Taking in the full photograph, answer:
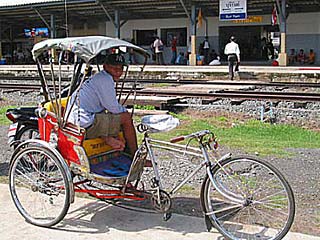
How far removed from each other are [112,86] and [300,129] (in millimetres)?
7373

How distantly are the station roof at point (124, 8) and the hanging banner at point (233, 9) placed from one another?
1.23 metres

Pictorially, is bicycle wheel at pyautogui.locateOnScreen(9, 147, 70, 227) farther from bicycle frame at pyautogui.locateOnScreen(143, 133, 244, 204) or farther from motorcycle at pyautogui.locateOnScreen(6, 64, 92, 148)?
motorcycle at pyautogui.locateOnScreen(6, 64, 92, 148)

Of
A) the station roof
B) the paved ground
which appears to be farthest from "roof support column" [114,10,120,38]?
the paved ground

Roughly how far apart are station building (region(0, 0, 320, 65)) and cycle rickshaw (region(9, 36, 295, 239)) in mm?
23966

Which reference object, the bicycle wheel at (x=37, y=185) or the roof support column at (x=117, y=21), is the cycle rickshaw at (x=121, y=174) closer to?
the bicycle wheel at (x=37, y=185)

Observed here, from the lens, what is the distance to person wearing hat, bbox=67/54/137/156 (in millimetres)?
5465

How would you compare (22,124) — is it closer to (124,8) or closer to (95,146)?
(95,146)

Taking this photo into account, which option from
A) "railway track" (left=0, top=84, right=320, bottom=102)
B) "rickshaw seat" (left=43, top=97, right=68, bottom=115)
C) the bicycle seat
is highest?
"rickshaw seat" (left=43, top=97, right=68, bottom=115)

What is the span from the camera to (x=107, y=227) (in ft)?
17.3

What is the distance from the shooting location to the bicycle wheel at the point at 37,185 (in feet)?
17.9

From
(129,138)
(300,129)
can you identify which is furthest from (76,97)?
(300,129)

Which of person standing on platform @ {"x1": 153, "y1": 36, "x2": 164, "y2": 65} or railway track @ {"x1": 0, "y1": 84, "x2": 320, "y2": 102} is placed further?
person standing on platform @ {"x1": 153, "y1": 36, "x2": 164, "y2": 65}

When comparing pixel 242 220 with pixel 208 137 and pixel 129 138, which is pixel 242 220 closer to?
pixel 208 137

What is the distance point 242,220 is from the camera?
17.0 ft
